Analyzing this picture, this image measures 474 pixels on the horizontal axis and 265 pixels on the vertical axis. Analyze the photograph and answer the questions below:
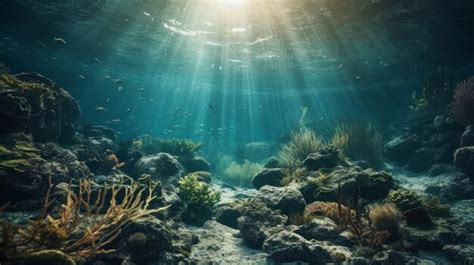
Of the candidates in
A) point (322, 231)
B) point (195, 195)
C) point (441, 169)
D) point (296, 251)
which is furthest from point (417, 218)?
point (441, 169)

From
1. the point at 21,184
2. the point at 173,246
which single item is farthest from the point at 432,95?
the point at 21,184

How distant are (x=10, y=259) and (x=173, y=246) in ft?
11.5

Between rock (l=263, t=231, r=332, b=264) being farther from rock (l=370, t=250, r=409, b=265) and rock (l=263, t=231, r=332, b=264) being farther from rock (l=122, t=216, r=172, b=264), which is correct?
rock (l=122, t=216, r=172, b=264)

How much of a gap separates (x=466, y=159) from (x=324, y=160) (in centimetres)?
529

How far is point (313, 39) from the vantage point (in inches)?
902

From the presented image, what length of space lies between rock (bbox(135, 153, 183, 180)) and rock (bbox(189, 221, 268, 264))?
12.7 ft

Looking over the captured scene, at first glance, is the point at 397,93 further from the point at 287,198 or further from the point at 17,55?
the point at 17,55

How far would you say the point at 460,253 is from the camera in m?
6.54

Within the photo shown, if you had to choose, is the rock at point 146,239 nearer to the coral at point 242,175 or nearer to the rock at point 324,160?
the rock at point 324,160

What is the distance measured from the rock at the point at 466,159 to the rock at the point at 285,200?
7023 mm

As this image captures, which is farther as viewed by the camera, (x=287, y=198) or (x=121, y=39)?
(x=121, y=39)

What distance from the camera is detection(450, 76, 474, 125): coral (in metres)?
12.7

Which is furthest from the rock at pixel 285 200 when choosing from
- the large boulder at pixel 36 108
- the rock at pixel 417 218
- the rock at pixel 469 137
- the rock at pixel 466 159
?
the rock at pixel 469 137

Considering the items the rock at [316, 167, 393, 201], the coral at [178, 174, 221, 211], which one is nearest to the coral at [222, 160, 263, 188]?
the coral at [178, 174, 221, 211]
